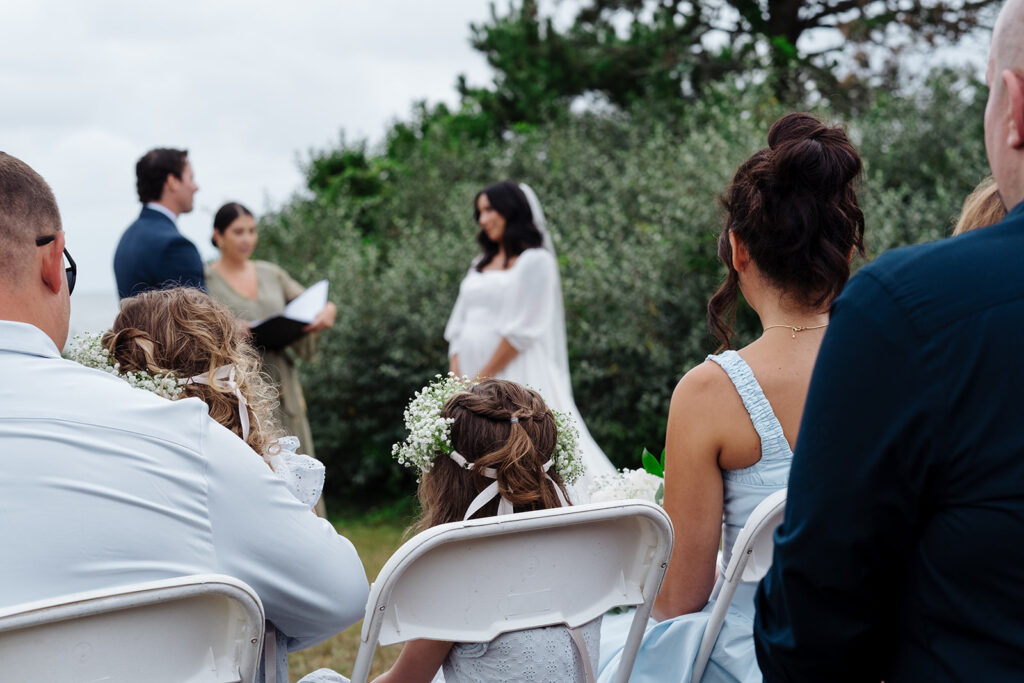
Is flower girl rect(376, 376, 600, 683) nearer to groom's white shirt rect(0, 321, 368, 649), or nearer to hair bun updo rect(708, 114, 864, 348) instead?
groom's white shirt rect(0, 321, 368, 649)

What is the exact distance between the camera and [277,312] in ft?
19.1

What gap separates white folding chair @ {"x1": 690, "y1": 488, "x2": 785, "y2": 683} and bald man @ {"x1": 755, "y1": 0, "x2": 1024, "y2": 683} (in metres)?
0.59

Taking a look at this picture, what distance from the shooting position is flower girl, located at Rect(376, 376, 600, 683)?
1.93 m

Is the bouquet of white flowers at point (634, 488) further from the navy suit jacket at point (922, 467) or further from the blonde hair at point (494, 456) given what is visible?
the navy suit jacket at point (922, 467)

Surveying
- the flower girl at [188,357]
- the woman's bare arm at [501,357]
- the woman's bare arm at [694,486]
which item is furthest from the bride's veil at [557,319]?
the woman's bare arm at [694,486]

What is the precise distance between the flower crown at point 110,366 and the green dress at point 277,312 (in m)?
3.04

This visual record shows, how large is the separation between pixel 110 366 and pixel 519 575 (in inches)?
52.3

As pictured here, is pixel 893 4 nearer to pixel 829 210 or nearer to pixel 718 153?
pixel 718 153

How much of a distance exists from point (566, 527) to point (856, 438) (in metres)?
0.79

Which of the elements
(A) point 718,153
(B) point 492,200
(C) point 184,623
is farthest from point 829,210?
(A) point 718,153

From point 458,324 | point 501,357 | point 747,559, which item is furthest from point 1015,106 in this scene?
point 458,324

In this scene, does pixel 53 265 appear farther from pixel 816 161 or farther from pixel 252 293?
pixel 252 293

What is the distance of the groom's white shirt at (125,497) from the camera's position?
151 cm

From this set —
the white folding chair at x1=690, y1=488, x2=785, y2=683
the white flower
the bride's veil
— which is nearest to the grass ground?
the bride's veil
